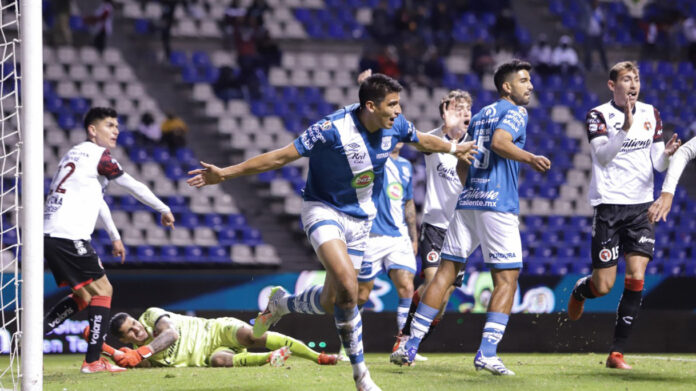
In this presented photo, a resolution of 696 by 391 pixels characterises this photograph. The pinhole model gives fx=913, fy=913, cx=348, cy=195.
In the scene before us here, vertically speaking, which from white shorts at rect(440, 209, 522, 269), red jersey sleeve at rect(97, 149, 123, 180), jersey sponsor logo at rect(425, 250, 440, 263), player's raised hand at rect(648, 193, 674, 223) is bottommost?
jersey sponsor logo at rect(425, 250, 440, 263)

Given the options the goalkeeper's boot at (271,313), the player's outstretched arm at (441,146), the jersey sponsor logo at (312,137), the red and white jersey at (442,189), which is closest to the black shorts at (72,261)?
the goalkeeper's boot at (271,313)

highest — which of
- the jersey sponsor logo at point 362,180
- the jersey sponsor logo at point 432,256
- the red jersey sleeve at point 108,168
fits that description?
the red jersey sleeve at point 108,168

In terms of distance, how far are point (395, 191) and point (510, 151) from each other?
2875 mm

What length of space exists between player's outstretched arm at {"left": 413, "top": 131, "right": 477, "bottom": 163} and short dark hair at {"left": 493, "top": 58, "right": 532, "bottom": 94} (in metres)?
0.75

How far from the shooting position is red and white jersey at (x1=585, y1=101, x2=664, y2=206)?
25.4 ft

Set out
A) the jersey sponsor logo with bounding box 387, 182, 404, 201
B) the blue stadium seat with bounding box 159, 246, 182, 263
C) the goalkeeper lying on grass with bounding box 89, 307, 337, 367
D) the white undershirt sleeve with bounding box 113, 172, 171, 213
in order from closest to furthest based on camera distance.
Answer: the white undershirt sleeve with bounding box 113, 172, 171, 213 → the goalkeeper lying on grass with bounding box 89, 307, 337, 367 → the jersey sponsor logo with bounding box 387, 182, 404, 201 → the blue stadium seat with bounding box 159, 246, 182, 263

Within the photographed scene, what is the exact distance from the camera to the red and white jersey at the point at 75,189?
8.05 m

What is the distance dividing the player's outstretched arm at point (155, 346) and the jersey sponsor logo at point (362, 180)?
302cm

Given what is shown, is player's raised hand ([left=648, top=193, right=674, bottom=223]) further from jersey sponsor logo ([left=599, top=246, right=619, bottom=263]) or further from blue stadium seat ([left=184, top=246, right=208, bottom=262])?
blue stadium seat ([left=184, top=246, right=208, bottom=262])

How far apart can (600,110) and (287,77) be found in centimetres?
1151

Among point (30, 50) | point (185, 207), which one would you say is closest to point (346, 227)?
point (30, 50)

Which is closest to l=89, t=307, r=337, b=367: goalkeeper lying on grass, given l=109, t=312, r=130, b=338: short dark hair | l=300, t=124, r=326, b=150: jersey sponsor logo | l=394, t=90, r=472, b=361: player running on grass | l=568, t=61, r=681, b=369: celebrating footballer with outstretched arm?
l=109, t=312, r=130, b=338: short dark hair

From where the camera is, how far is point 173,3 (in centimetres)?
1875

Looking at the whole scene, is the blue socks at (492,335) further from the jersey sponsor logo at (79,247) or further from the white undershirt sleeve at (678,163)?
the jersey sponsor logo at (79,247)
